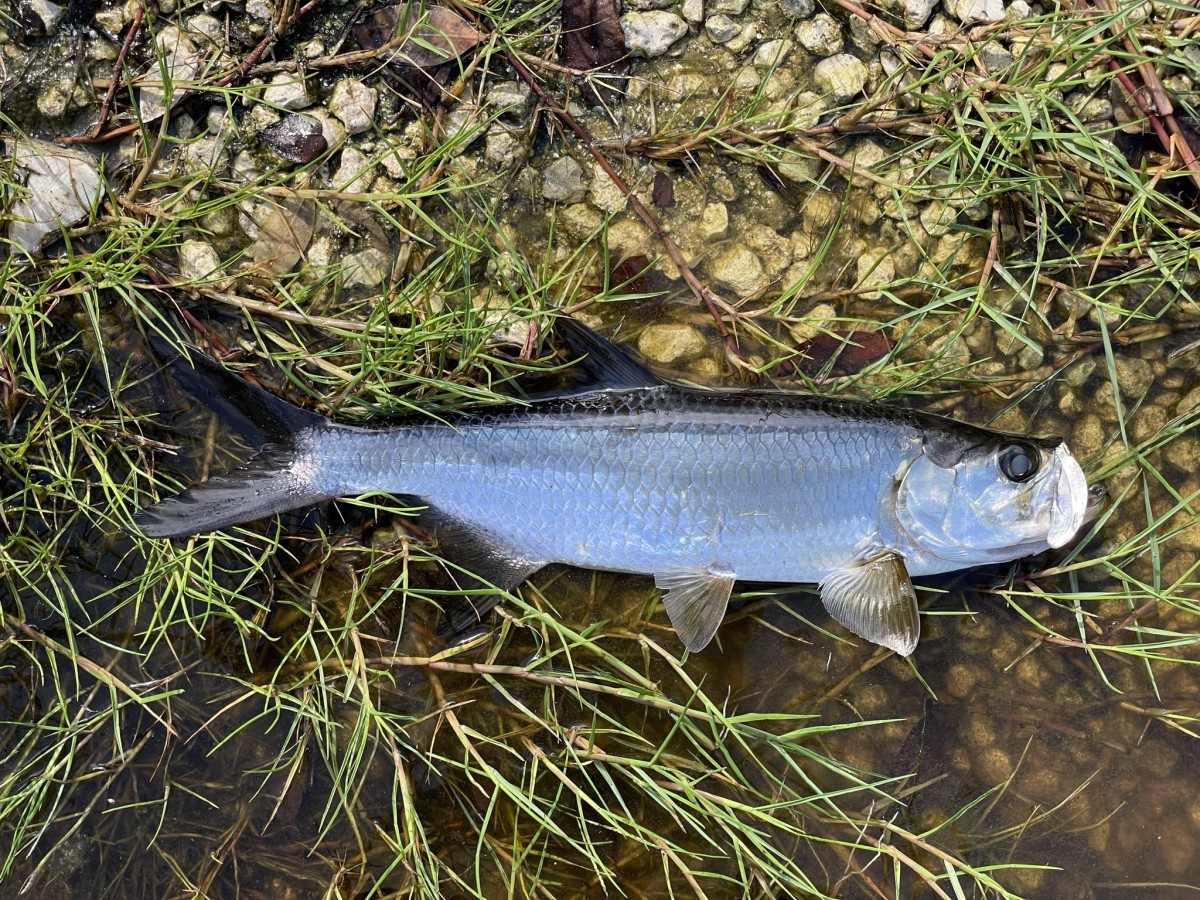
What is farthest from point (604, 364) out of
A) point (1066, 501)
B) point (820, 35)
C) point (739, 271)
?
point (1066, 501)

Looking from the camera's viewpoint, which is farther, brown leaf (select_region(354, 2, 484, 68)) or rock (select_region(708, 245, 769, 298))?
rock (select_region(708, 245, 769, 298))

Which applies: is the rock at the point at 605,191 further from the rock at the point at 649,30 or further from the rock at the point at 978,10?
the rock at the point at 978,10

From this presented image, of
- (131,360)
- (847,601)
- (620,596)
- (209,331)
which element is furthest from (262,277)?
(847,601)

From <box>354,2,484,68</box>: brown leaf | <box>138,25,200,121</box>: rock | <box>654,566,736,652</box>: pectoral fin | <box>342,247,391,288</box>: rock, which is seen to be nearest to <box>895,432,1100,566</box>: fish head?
<box>654,566,736,652</box>: pectoral fin

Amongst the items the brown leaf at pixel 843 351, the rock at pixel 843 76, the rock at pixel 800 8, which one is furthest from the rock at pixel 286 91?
the brown leaf at pixel 843 351

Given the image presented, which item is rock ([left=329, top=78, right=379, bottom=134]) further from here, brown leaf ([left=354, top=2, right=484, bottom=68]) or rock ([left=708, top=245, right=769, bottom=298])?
rock ([left=708, top=245, right=769, bottom=298])

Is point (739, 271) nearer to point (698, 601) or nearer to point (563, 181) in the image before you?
point (563, 181)

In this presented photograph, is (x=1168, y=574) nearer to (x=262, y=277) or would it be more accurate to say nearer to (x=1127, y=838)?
(x=1127, y=838)
